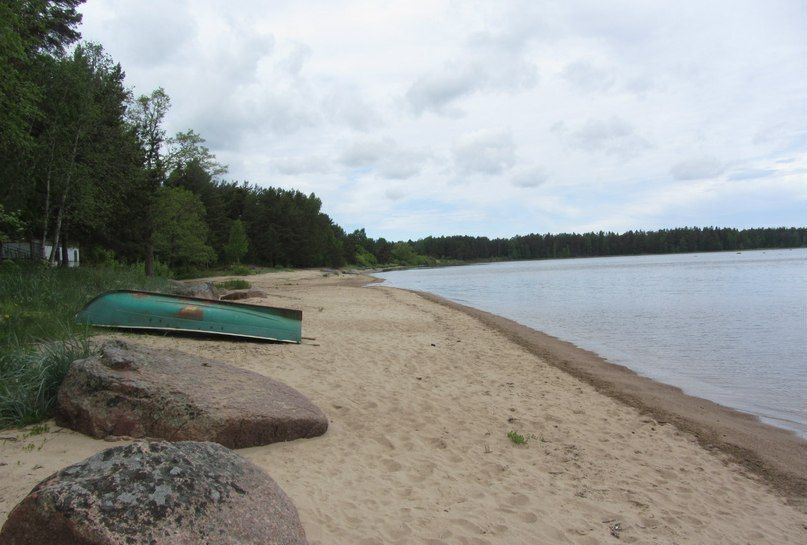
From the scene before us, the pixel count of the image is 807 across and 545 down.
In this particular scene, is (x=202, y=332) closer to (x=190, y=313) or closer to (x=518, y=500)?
(x=190, y=313)

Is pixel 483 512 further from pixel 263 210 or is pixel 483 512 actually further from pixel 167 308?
pixel 263 210

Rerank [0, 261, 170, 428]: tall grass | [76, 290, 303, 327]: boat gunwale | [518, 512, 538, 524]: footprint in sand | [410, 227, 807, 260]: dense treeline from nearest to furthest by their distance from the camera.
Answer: [518, 512, 538, 524]: footprint in sand
[0, 261, 170, 428]: tall grass
[76, 290, 303, 327]: boat gunwale
[410, 227, 807, 260]: dense treeline

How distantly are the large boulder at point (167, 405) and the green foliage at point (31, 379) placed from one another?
1.10 ft

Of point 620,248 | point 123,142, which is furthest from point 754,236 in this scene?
point 123,142

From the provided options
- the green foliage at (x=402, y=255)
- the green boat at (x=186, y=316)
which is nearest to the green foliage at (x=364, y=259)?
the green foliage at (x=402, y=255)

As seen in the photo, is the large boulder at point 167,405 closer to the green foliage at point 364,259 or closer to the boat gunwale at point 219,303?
the boat gunwale at point 219,303

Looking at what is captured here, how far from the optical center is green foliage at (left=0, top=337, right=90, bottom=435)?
4895 mm

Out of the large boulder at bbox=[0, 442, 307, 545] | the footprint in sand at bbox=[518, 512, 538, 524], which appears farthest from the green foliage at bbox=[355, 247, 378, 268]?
the large boulder at bbox=[0, 442, 307, 545]

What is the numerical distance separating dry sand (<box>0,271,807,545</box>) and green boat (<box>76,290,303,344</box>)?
580 mm

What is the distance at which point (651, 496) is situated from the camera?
16.0 ft

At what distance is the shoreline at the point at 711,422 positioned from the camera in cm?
603

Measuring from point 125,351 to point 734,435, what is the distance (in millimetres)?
7994

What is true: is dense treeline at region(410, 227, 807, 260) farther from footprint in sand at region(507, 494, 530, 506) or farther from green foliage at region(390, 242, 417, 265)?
footprint in sand at region(507, 494, 530, 506)

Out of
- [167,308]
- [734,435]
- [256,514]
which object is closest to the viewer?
[256,514]
